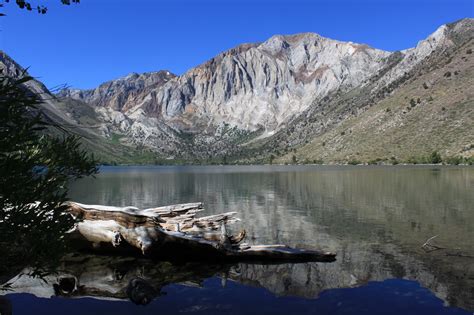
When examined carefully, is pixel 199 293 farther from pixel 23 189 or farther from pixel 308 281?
pixel 23 189

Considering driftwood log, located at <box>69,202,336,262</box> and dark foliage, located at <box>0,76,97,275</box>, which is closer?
dark foliage, located at <box>0,76,97,275</box>

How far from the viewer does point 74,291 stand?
2228cm

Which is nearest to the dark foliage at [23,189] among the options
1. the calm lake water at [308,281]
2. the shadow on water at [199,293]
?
the shadow on water at [199,293]

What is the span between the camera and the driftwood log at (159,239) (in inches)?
1043

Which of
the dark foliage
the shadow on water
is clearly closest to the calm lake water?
the shadow on water

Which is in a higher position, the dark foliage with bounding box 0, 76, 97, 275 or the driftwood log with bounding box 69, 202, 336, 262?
the dark foliage with bounding box 0, 76, 97, 275

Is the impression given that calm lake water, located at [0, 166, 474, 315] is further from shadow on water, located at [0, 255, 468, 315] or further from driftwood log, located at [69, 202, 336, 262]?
driftwood log, located at [69, 202, 336, 262]

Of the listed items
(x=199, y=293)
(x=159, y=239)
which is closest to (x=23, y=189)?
(x=199, y=293)

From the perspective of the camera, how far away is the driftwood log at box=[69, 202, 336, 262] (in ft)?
86.9

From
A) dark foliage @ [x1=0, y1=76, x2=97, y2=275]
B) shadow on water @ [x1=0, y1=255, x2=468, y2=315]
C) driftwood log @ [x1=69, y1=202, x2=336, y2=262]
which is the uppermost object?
dark foliage @ [x1=0, y1=76, x2=97, y2=275]

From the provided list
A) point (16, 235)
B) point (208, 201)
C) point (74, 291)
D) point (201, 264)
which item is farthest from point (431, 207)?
point (16, 235)

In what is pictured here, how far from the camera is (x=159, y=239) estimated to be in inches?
1036

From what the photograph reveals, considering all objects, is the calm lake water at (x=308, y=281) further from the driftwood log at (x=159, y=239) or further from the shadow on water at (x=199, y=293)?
the driftwood log at (x=159, y=239)

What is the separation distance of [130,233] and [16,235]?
13.9 meters
